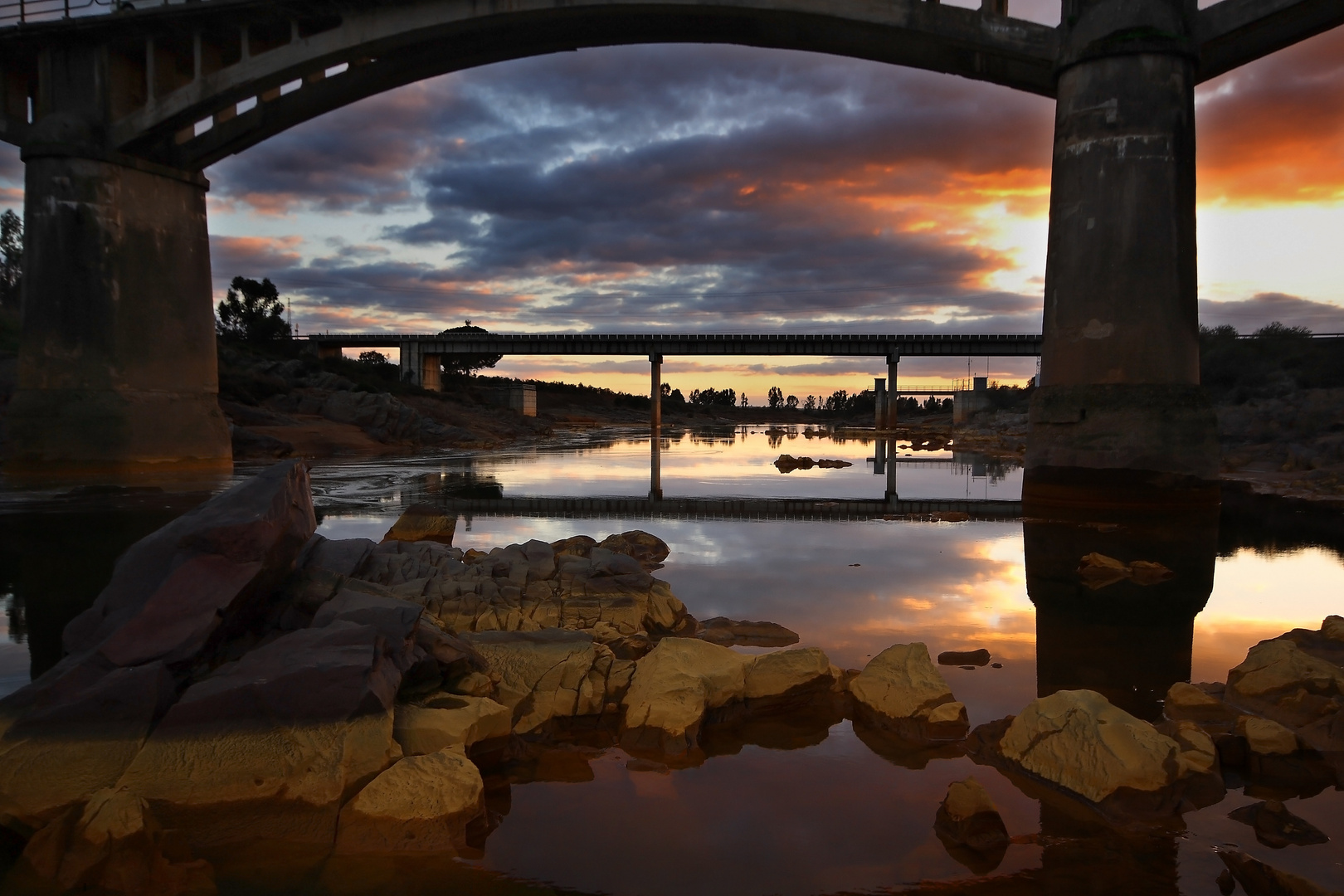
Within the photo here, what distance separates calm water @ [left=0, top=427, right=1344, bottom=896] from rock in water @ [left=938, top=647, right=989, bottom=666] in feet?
0.54

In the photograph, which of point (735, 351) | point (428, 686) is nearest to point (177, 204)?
point (428, 686)

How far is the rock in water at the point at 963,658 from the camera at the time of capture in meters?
7.30

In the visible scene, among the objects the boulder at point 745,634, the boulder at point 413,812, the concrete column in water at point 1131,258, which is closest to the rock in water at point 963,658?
the boulder at point 745,634

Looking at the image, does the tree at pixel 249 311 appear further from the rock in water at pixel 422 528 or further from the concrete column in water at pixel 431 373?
the rock in water at pixel 422 528

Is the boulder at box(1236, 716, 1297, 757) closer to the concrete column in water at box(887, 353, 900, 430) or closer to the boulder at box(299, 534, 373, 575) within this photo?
the boulder at box(299, 534, 373, 575)

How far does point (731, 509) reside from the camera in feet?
61.1

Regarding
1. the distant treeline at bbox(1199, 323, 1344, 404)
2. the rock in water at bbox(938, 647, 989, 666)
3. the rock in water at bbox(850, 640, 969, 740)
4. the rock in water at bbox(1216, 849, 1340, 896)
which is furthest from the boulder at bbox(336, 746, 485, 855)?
the distant treeline at bbox(1199, 323, 1344, 404)

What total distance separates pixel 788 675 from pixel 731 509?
→ 40.8ft

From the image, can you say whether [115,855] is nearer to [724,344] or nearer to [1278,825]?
[1278,825]

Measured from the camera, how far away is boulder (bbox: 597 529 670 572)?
11.8 m

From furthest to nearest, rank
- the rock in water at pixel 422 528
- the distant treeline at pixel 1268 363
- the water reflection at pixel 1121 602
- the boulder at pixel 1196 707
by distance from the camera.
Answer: the distant treeline at pixel 1268 363 → the rock in water at pixel 422 528 → the water reflection at pixel 1121 602 → the boulder at pixel 1196 707

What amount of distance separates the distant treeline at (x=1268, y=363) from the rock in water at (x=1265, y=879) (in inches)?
1645

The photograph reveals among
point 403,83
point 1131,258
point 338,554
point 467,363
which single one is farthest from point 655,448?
point 467,363

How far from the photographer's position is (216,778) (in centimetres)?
442
